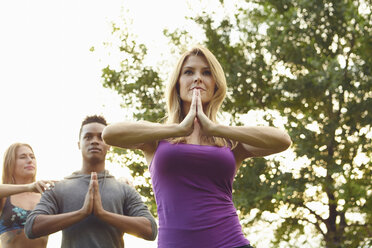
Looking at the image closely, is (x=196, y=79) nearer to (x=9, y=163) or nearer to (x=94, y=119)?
(x=94, y=119)

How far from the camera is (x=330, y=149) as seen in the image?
1438 cm

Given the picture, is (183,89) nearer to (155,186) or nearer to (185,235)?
(155,186)

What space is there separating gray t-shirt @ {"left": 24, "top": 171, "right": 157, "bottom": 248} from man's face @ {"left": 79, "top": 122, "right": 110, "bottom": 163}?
0.50 feet

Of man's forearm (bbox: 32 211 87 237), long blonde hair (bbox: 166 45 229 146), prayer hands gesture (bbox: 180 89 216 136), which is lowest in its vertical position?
man's forearm (bbox: 32 211 87 237)

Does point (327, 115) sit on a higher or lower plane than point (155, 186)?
higher

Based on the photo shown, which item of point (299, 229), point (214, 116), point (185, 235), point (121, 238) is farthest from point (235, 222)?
point (299, 229)

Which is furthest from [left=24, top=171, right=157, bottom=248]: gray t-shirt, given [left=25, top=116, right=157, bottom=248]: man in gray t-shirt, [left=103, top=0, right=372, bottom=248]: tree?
[left=103, top=0, right=372, bottom=248]: tree

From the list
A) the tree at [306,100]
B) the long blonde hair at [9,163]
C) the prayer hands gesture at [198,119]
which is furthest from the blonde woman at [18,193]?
the tree at [306,100]

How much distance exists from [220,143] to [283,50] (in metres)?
12.3

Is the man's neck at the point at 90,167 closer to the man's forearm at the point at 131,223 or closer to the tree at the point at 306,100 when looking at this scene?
the man's forearm at the point at 131,223

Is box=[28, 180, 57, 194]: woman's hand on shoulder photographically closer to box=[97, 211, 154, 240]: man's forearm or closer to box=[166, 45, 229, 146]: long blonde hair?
box=[97, 211, 154, 240]: man's forearm

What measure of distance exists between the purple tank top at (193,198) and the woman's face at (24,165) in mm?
2775

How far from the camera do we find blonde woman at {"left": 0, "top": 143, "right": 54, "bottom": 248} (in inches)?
176

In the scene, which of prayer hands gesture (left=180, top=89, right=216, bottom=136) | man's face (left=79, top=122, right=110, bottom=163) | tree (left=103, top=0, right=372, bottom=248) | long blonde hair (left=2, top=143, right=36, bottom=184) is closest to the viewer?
prayer hands gesture (left=180, top=89, right=216, bottom=136)
